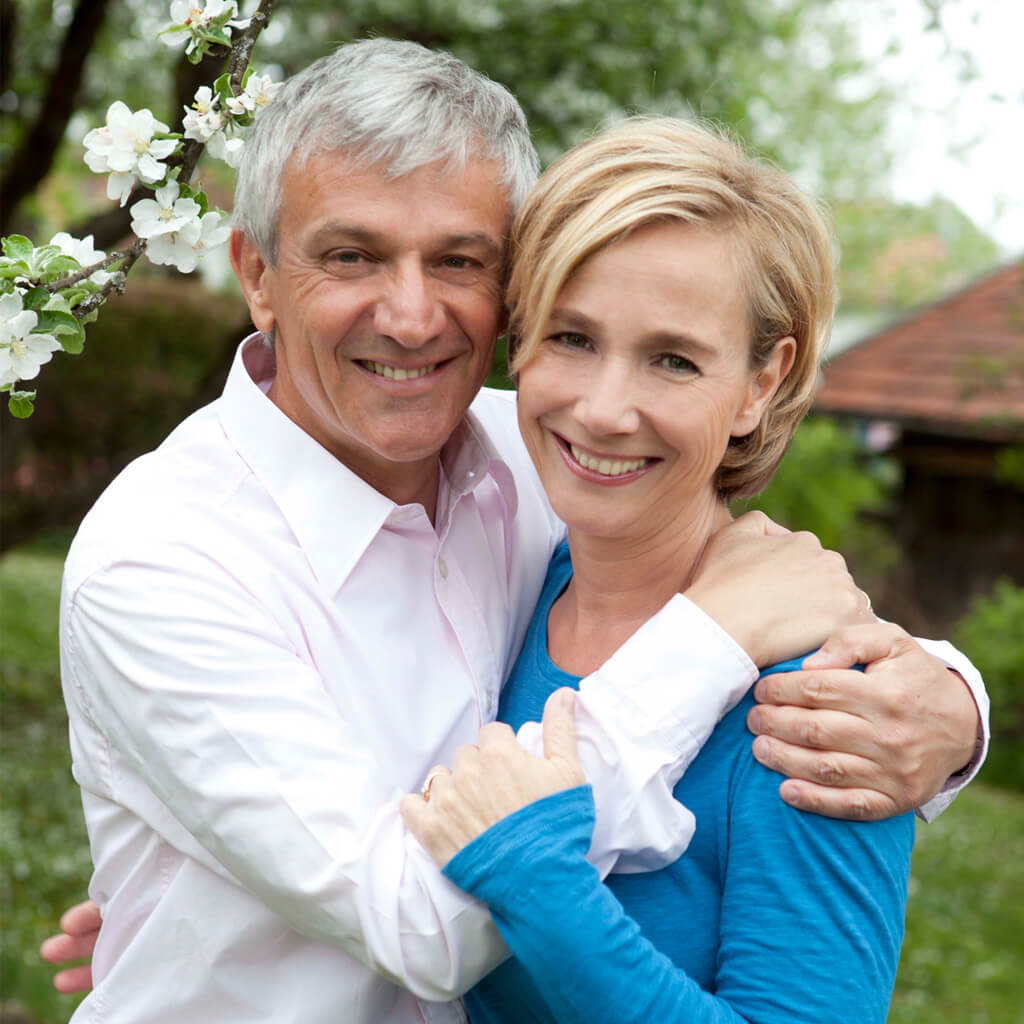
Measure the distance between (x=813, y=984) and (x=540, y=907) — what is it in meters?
0.44

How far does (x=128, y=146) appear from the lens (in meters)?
2.10

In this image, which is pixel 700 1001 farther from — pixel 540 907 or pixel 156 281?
pixel 156 281

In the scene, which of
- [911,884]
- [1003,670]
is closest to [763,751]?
[911,884]

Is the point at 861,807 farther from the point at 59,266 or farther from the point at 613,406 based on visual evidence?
the point at 59,266

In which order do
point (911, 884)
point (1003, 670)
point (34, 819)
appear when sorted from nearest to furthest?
point (34, 819) < point (911, 884) < point (1003, 670)

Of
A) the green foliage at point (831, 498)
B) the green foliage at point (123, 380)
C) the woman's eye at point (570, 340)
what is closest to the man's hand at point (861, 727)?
the woman's eye at point (570, 340)

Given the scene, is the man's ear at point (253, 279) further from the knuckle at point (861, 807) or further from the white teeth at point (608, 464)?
the knuckle at point (861, 807)

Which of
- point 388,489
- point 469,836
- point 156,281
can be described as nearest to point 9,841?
point 388,489

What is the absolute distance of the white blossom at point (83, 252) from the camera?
6.75 ft

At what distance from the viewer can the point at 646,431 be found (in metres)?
2.02

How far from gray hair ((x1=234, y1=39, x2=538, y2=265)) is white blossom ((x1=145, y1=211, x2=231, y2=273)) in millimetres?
113

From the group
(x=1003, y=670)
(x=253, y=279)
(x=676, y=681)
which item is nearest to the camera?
(x=676, y=681)

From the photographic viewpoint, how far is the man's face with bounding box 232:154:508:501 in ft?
6.92

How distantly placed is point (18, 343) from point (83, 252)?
25cm
